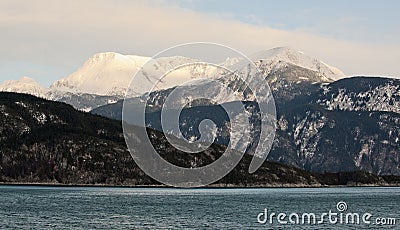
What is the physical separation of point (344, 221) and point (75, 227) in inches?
2804

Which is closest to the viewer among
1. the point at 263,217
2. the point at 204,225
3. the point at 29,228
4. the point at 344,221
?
the point at 29,228

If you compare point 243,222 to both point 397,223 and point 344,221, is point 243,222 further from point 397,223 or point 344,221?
point 397,223

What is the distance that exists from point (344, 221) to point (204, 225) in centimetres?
A: 3911

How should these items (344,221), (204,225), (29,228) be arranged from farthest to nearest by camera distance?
(344,221) < (204,225) < (29,228)

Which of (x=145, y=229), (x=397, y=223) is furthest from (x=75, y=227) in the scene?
(x=397, y=223)

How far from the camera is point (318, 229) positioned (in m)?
156

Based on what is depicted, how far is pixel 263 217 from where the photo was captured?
19800 cm

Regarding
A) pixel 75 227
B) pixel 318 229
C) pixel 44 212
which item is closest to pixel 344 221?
pixel 318 229

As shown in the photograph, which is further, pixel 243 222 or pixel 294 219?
pixel 294 219

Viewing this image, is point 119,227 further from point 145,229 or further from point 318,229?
point 318,229

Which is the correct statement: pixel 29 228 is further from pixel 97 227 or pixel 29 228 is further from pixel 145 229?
pixel 145 229

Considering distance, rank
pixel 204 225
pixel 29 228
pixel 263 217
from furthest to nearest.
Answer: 1. pixel 263 217
2. pixel 204 225
3. pixel 29 228

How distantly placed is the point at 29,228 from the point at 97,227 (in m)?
15.6

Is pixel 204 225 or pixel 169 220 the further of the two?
pixel 169 220
